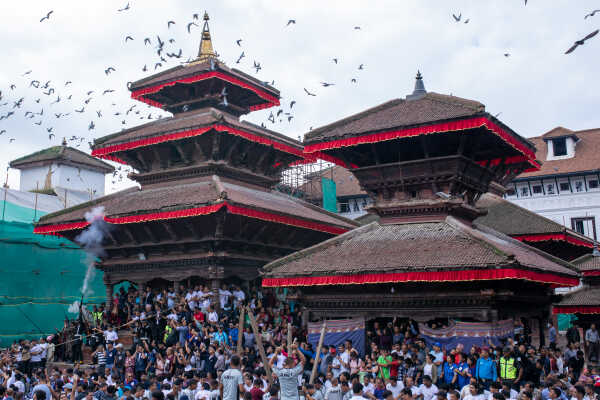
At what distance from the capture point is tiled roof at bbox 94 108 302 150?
74.1 feet

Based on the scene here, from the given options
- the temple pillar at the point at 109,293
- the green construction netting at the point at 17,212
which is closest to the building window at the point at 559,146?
the temple pillar at the point at 109,293

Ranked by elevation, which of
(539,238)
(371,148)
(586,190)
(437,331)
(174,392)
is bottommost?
(174,392)

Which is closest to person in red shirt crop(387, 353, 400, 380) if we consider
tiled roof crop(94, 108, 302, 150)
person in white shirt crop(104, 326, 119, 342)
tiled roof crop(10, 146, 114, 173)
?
person in white shirt crop(104, 326, 119, 342)

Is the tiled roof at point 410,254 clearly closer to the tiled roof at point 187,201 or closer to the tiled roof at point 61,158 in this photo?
the tiled roof at point 187,201

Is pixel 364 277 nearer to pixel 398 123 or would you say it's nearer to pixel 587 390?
pixel 398 123

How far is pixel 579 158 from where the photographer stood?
43.1 meters

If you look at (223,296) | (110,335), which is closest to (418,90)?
(223,296)

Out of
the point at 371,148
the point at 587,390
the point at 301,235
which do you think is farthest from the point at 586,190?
the point at 587,390

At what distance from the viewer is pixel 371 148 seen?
63.5 feet

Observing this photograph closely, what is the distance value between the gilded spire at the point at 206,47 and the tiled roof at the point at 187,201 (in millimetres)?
6172

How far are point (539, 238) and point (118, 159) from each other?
17155 mm

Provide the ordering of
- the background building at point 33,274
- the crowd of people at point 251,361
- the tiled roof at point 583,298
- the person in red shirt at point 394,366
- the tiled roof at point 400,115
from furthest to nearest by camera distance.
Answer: the background building at point 33,274 < the tiled roof at point 583,298 < the tiled roof at point 400,115 < the person in red shirt at point 394,366 < the crowd of people at point 251,361

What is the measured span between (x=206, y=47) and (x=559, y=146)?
1104 inches

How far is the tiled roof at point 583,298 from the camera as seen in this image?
2292 centimetres
